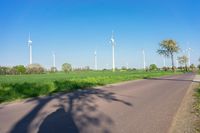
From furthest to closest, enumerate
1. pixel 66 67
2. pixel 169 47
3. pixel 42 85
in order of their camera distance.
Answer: pixel 66 67 < pixel 169 47 < pixel 42 85

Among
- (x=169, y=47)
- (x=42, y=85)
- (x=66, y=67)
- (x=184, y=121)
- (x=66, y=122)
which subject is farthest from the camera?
(x=66, y=67)

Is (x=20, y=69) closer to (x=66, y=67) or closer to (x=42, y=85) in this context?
(x=66, y=67)

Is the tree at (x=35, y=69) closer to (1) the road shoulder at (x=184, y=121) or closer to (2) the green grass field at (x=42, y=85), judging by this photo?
(2) the green grass field at (x=42, y=85)

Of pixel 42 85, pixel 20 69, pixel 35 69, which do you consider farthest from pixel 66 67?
pixel 42 85

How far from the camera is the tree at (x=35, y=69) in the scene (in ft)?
386

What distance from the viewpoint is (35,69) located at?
396 ft

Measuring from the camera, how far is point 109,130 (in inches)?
301

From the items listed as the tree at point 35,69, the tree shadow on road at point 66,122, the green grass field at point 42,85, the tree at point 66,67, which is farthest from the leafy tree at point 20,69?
the tree shadow on road at point 66,122

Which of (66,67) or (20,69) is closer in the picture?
(20,69)

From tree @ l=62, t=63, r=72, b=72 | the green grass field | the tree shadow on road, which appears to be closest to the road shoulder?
the tree shadow on road

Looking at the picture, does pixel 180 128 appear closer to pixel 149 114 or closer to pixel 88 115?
pixel 149 114

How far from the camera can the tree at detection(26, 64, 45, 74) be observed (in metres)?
118

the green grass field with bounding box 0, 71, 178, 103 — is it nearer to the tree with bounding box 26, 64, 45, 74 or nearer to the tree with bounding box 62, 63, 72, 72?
the tree with bounding box 26, 64, 45, 74

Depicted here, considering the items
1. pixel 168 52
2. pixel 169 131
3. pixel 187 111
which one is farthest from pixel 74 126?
pixel 168 52
